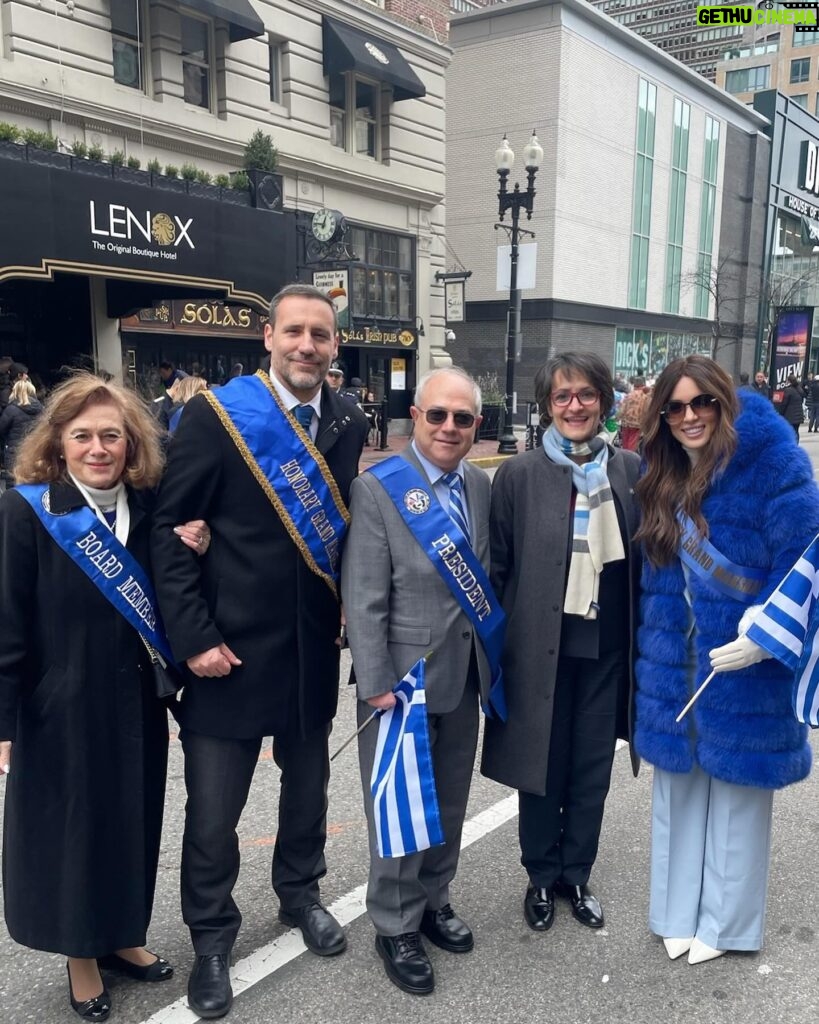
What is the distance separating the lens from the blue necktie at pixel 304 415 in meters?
2.77

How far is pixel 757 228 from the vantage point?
42.1 m

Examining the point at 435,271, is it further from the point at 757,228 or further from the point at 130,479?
the point at 757,228

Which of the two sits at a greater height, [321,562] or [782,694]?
[321,562]

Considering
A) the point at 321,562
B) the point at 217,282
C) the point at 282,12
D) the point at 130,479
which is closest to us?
the point at 130,479

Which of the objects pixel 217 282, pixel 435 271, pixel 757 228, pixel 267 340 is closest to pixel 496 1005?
pixel 267 340

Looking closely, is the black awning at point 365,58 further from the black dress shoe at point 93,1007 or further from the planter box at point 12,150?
the black dress shoe at point 93,1007

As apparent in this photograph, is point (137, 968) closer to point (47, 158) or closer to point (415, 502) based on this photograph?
point (415, 502)

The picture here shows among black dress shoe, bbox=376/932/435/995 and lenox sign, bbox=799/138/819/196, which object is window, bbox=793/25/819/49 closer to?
lenox sign, bbox=799/138/819/196

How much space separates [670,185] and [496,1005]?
37065 mm

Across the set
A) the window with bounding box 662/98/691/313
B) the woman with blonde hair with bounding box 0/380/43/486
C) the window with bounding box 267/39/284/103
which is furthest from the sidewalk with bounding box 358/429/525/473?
the window with bounding box 662/98/691/313

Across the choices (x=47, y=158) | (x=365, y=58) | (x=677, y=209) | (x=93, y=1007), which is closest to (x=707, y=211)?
(x=677, y=209)

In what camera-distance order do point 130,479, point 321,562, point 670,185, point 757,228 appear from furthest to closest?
point 757,228 < point 670,185 < point 321,562 < point 130,479

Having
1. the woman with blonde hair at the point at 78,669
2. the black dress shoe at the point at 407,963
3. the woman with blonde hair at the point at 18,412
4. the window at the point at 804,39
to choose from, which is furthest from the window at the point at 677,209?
the window at the point at 804,39

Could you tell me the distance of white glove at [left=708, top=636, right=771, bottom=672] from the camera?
2580 mm
